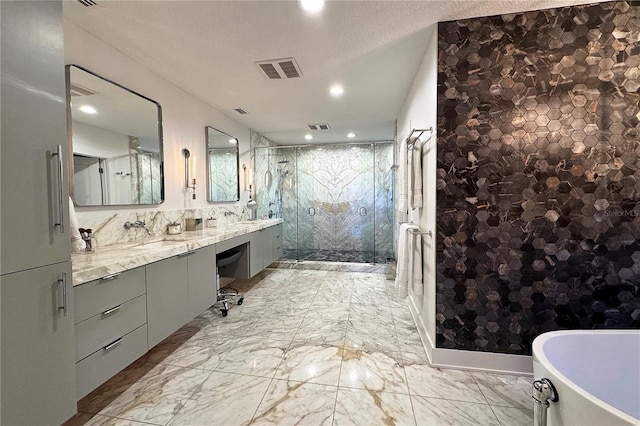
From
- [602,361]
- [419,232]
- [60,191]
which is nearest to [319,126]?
[419,232]

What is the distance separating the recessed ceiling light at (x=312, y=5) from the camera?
157cm

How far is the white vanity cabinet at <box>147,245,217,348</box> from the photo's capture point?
1.75m

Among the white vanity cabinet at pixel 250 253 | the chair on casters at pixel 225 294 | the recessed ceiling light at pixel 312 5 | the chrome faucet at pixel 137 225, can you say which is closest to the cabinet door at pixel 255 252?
the white vanity cabinet at pixel 250 253

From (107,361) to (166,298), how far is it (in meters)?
0.48

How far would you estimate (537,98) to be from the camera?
Answer: 5.67 ft

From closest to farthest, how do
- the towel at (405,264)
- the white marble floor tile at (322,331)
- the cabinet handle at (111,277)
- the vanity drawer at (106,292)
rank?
the vanity drawer at (106,292)
the cabinet handle at (111,277)
the white marble floor tile at (322,331)
the towel at (405,264)

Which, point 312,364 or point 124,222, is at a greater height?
point 124,222

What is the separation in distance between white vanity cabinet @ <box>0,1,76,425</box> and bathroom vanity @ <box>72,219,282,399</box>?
0.31 ft

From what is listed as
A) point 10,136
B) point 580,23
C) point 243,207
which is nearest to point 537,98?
point 580,23

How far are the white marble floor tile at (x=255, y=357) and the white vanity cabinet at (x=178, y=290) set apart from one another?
46 cm

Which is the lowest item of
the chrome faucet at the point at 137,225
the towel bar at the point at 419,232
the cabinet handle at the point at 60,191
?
the towel bar at the point at 419,232

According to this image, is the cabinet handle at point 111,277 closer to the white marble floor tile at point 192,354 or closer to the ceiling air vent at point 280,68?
the white marble floor tile at point 192,354

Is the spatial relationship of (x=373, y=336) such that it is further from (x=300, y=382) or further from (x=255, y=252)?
(x=255, y=252)

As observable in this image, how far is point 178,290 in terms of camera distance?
6.52 ft
